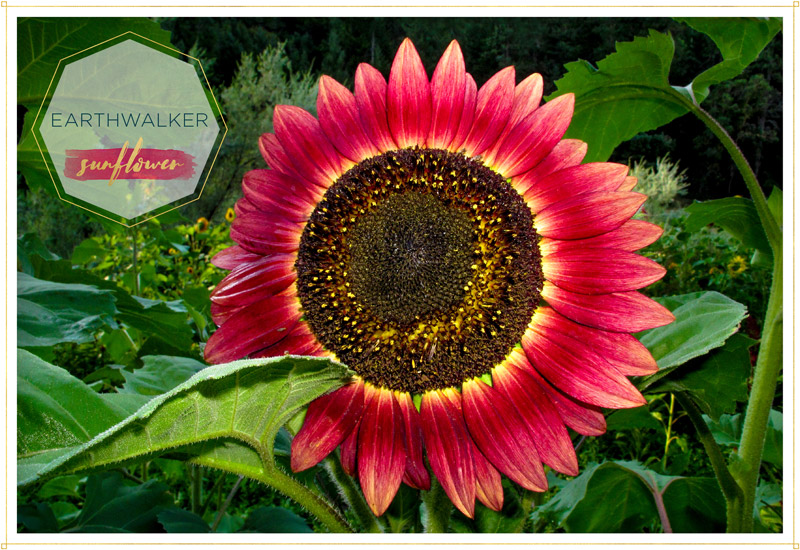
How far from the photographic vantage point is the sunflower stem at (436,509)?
0.52 meters

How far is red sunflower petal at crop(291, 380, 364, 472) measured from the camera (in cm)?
49

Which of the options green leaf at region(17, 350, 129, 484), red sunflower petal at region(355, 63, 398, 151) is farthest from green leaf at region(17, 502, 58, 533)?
red sunflower petal at region(355, 63, 398, 151)

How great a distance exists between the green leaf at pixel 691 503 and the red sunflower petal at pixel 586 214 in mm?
373

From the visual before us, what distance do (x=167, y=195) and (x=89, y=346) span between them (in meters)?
0.99

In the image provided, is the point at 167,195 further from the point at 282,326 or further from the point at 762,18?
the point at 762,18

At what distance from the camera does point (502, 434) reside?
0.49 m

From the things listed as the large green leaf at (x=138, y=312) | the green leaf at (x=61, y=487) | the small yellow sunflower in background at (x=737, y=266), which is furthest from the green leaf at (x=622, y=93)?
the small yellow sunflower in background at (x=737, y=266)

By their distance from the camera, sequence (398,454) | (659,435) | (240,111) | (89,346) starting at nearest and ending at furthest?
(398,454) < (89,346) < (659,435) < (240,111)

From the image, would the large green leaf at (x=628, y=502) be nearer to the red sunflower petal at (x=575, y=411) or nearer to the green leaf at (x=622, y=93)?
the red sunflower petal at (x=575, y=411)

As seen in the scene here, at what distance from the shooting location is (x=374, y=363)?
0.50m

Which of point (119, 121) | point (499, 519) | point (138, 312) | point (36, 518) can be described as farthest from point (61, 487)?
point (499, 519)

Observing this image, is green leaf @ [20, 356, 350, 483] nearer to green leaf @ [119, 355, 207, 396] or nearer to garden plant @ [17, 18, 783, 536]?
garden plant @ [17, 18, 783, 536]

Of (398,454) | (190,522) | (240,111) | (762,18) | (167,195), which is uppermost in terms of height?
(240,111)
